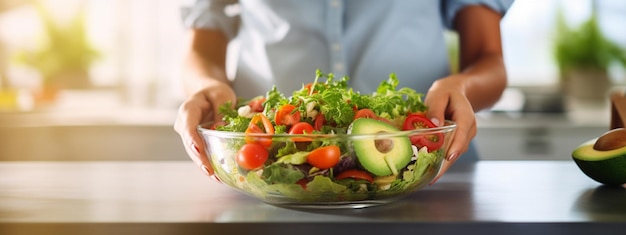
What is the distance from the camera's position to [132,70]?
362cm

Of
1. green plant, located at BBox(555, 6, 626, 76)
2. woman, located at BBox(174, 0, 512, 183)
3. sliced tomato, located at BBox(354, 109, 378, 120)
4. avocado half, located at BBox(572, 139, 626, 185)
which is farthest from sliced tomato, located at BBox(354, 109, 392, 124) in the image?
green plant, located at BBox(555, 6, 626, 76)

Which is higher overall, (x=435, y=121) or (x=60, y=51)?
(x=435, y=121)

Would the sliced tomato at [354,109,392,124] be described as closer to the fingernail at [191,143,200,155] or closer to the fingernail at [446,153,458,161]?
the fingernail at [446,153,458,161]

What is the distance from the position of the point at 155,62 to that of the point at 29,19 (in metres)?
0.62

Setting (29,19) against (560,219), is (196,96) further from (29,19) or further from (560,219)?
(29,19)

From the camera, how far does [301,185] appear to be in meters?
0.89

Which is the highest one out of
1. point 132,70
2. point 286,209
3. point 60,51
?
point 286,209

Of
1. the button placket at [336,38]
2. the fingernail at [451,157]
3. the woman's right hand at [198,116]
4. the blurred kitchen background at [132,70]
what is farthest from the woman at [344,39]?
the blurred kitchen background at [132,70]

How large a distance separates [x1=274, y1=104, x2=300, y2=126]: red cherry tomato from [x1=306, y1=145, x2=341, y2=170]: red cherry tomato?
3.5 inches

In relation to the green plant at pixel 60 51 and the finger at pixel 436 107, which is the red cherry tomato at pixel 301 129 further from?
the green plant at pixel 60 51

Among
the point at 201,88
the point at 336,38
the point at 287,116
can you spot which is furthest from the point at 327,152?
the point at 336,38

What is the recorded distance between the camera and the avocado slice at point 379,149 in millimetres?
879

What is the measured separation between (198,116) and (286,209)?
0.28 m

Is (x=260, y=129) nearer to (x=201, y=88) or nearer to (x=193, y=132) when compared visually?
(x=193, y=132)
